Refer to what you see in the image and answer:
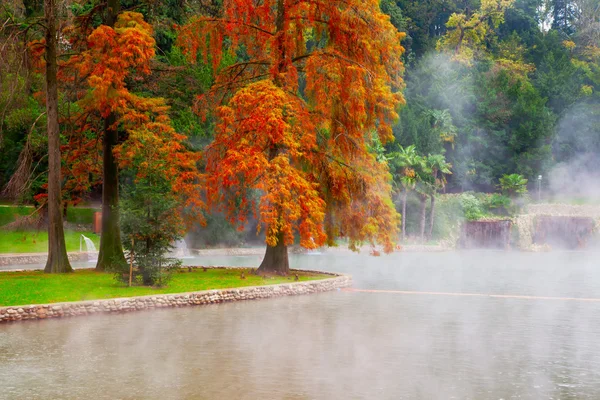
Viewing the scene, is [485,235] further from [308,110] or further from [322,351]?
[322,351]

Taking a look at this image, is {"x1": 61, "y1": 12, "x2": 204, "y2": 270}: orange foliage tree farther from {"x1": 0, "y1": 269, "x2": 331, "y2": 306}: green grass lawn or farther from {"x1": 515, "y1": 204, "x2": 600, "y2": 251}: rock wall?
{"x1": 515, "y1": 204, "x2": 600, "y2": 251}: rock wall

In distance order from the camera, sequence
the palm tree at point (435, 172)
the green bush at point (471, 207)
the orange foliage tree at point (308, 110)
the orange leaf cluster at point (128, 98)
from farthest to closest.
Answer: the green bush at point (471, 207), the palm tree at point (435, 172), the orange foliage tree at point (308, 110), the orange leaf cluster at point (128, 98)

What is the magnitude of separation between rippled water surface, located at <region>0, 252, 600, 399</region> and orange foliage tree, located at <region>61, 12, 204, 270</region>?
610 cm

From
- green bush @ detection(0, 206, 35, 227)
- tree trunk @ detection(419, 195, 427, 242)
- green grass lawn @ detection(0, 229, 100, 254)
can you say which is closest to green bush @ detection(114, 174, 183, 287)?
green grass lawn @ detection(0, 229, 100, 254)

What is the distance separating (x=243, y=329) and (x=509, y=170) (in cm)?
5758

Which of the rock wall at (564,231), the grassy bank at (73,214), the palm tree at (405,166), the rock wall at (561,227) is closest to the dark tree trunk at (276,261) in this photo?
the grassy bank at (73,214)

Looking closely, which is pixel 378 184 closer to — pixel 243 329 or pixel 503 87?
pixel 243 329

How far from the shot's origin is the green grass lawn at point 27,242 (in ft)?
134

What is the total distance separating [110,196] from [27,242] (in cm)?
1379

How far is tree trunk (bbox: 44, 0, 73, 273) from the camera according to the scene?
2758cm

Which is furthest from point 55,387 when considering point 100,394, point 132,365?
point 132,365

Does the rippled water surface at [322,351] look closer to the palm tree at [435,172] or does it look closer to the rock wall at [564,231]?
the palm tree at [435,172]

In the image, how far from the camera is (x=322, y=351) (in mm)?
17141

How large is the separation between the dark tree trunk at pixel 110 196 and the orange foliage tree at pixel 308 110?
9.61ft
